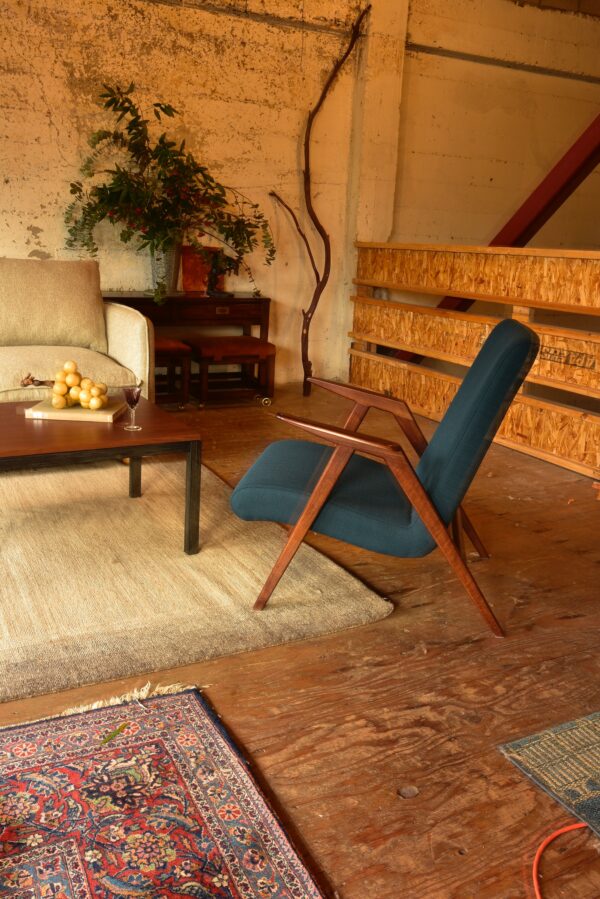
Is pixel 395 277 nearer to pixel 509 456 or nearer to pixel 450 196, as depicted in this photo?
pixel 450 196

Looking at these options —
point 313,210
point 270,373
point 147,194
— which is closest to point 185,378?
point 270,373

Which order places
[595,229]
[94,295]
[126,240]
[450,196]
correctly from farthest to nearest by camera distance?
[595,229]
[450,196]
[126,240]
[94,295]

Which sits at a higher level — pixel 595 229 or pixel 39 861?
pixel 595 229

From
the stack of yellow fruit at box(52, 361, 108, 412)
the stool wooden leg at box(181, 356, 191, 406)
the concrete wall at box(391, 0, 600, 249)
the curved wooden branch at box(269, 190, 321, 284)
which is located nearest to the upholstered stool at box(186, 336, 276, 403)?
the stool wooden leg at box(181, 356, 191, 406)

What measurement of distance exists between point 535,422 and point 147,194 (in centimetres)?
283

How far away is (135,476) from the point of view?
3359mm

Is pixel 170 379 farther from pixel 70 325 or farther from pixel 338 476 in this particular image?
pixel 338 476

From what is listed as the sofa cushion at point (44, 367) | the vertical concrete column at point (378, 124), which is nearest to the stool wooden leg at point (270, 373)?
the vertical concrete column at point (378, 124)

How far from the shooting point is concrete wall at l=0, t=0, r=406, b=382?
4961 millimetres

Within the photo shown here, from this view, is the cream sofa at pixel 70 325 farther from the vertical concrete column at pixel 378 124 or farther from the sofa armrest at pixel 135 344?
the vertical concrete column at pixel 378 124

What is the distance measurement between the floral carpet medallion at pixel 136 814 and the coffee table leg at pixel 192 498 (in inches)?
36.8

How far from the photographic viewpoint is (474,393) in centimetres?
223

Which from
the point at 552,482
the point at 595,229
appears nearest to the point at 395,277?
the point at 552,482

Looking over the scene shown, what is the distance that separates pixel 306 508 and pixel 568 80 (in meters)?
5.95
